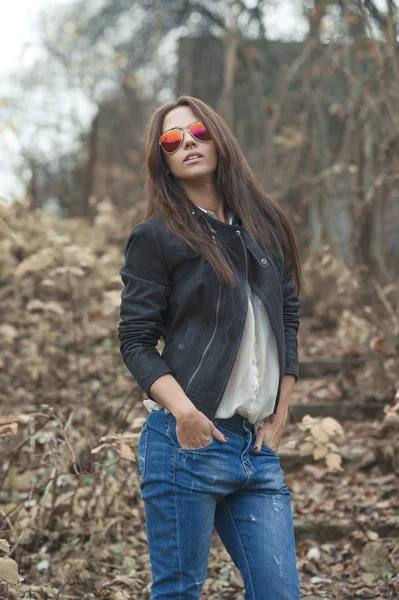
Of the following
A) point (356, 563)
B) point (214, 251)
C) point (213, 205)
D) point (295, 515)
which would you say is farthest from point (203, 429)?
point (295, 515)

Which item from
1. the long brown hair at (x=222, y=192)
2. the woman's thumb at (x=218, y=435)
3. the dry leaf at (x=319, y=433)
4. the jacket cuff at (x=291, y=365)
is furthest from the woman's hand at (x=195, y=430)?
the dry leaf at (x=319, y=433)

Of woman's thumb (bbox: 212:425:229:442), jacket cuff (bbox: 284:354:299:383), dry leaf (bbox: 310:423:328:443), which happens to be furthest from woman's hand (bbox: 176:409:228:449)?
dry leaf (bbox: 310:423:328:443)

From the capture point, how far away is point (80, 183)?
46.4 ft

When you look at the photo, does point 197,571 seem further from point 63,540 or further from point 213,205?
point 63,540

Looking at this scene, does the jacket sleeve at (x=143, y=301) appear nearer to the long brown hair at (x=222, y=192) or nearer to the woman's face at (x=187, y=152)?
the long brown hair at (x=222, y=192)

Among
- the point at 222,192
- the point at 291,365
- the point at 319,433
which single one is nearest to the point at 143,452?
the point at 291,365

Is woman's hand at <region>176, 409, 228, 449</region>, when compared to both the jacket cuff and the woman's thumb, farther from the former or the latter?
the jacket cuff

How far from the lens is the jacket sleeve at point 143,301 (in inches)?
90.7

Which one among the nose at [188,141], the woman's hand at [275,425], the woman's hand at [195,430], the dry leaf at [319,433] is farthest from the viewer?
the dry leaf at [319,433]

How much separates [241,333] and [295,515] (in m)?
2.58

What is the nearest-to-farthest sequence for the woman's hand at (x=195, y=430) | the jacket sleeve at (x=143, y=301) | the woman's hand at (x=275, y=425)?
the woman's hand at (x=195, y=430), the jacket sleeve at (x=143, y=301), the woman's hand at (x=275, y=425)

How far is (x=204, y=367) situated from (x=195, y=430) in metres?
0.19

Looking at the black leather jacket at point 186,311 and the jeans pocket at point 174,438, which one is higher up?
the black leather jacket at point 186,311

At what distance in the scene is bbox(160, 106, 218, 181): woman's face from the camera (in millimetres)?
2521
